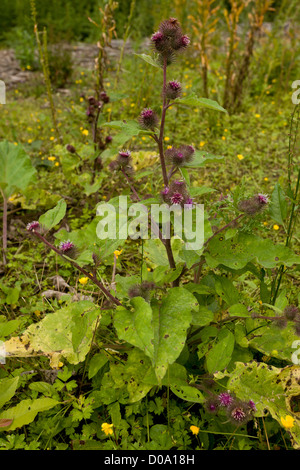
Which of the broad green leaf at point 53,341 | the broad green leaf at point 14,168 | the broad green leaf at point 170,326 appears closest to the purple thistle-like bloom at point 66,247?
the broad green leaf at point 53,341

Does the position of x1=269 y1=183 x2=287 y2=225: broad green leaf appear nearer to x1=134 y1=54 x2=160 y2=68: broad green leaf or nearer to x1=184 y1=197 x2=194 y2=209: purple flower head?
x1=184 y1=197 x2=194 y2=209: purple flower head

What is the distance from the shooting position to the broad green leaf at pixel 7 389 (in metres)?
1.33

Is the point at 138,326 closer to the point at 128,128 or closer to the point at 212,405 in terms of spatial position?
the point at 212,405

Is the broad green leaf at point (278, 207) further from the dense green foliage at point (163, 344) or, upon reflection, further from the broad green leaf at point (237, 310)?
the broad green leaf at point (237, 310)

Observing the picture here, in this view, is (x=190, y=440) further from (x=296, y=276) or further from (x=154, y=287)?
(x=296, y=276)

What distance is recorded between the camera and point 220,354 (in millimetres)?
1280

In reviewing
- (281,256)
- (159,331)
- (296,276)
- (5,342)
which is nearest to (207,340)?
(159,331)

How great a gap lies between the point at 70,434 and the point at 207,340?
0.61 metres

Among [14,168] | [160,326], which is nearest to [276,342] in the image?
[160,326]

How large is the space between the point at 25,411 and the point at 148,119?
112 cm

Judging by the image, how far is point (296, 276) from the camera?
2189 millimetres

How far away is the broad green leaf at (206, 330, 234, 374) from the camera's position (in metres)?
1.27

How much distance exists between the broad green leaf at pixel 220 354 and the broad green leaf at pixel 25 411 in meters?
0.57

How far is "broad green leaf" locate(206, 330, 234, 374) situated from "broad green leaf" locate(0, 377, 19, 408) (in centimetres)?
71
